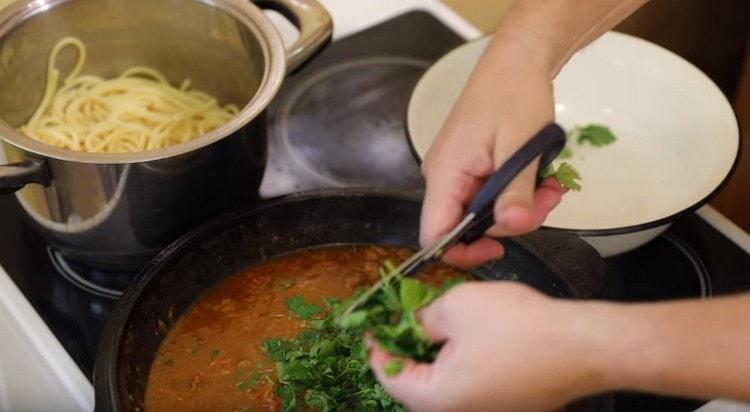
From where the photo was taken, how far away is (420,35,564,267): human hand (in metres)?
0.76

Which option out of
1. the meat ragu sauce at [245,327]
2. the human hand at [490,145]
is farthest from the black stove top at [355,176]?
the human hand at [490,145]

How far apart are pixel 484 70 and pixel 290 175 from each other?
0.40m

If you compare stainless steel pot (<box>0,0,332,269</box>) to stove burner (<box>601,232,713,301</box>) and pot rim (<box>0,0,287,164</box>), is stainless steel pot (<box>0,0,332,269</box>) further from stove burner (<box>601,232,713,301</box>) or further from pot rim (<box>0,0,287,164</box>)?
stove burner (<box>601,232,713,301</box>)

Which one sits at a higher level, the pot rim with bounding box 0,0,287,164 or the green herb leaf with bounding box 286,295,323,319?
the pot rim with bounding box 0,0,287,164

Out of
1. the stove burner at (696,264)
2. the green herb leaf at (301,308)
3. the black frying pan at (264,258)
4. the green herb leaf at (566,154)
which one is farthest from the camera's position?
the green herb leaf at (566,154)

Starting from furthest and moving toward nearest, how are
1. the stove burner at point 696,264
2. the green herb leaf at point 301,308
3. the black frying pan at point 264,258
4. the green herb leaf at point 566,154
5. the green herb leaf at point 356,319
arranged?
the green herb leaf at point 566,154 → the stove burner at point 696,264 → the green herb leaf at point 301,308 → the black frying pan at point 264,258 → the green herb leaf at point 356,319

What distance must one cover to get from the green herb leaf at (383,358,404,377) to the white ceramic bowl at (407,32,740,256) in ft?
1.32

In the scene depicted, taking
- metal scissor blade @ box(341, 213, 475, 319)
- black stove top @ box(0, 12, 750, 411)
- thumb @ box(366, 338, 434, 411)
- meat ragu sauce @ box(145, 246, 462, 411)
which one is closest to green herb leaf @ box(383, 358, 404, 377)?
thumb @ box(366, 338, 434, 411)

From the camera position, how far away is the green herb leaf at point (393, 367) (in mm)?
617

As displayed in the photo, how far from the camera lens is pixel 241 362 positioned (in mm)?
890

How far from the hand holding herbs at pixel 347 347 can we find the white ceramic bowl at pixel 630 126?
235 millimetres

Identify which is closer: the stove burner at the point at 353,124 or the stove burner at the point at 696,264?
the stove burner at the point at 696,264

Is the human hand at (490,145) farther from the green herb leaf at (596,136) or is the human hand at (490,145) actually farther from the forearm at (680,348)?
the green herb leaf at (596,136)

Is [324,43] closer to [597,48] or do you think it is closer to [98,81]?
[98,81]
